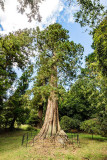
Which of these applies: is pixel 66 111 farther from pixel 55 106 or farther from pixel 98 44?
pixel 98 44

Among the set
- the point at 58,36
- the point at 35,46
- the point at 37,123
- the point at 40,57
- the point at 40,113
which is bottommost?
the point at 37,123

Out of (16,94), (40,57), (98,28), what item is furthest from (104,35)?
(16,94)

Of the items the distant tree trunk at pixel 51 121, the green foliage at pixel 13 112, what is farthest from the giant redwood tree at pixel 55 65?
the green foliage at pixel 13 112

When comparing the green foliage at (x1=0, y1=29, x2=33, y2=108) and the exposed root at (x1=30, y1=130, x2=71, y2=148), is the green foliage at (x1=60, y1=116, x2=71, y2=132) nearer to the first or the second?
the exposed root at (x1=30, y1=130, x2=71, y2=148)

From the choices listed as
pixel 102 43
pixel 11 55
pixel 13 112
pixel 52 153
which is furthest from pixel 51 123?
pixel 11 55

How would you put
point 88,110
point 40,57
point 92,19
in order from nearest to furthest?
point 92,19
point 40,57
point 88,110

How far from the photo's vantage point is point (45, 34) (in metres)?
10.7

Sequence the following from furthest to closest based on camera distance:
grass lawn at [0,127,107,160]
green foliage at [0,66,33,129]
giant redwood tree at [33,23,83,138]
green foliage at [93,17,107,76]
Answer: green foliage at [0,66,33,129]
giant redwood tree at [33,23,83,138]
grass lawn at [0,127,107,160]
green foliage at [93,17,107,76]

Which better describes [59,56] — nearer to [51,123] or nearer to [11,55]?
[51,123]

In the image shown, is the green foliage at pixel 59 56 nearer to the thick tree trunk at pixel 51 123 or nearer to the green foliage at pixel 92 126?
the thick tree trunk at pixel 51 123

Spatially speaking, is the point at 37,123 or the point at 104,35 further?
the point at 37,123

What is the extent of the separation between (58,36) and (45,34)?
1257 mm

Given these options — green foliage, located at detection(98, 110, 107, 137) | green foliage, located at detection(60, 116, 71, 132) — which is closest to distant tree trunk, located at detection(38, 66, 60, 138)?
green foliage, located at detection(60, 116, 71, 132)

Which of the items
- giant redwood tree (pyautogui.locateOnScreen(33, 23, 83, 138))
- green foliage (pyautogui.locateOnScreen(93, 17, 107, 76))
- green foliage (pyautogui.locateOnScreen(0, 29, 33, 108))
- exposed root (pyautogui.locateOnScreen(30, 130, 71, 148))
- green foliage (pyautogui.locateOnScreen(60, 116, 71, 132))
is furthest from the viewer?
green foliage (pyautogui.locateOnScreen(0, 29, 33, 108))
